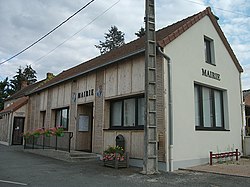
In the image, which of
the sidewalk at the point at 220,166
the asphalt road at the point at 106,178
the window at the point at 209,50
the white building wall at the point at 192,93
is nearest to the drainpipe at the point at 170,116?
the white building wall at the point at 192,93

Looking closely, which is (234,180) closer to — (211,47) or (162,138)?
(162,138)

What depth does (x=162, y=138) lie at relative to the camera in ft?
29.6

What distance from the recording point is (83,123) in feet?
46.3

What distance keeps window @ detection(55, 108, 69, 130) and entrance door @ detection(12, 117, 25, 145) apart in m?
6.66

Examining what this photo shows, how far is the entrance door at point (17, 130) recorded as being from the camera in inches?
856

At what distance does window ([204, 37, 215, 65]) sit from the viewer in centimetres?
1234

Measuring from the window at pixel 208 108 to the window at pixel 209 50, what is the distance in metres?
1.43

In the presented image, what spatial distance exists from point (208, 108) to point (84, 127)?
6.49m

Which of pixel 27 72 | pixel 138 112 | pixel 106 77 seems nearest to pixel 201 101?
pixel 138 112

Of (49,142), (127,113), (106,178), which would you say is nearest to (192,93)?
(127,113)

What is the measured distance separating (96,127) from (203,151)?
4914 mm

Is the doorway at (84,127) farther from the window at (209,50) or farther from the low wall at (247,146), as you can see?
the low wall at (247,146)

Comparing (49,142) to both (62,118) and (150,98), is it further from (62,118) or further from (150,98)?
(150,98)

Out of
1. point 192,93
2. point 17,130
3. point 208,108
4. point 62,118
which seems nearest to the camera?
point 192,93
